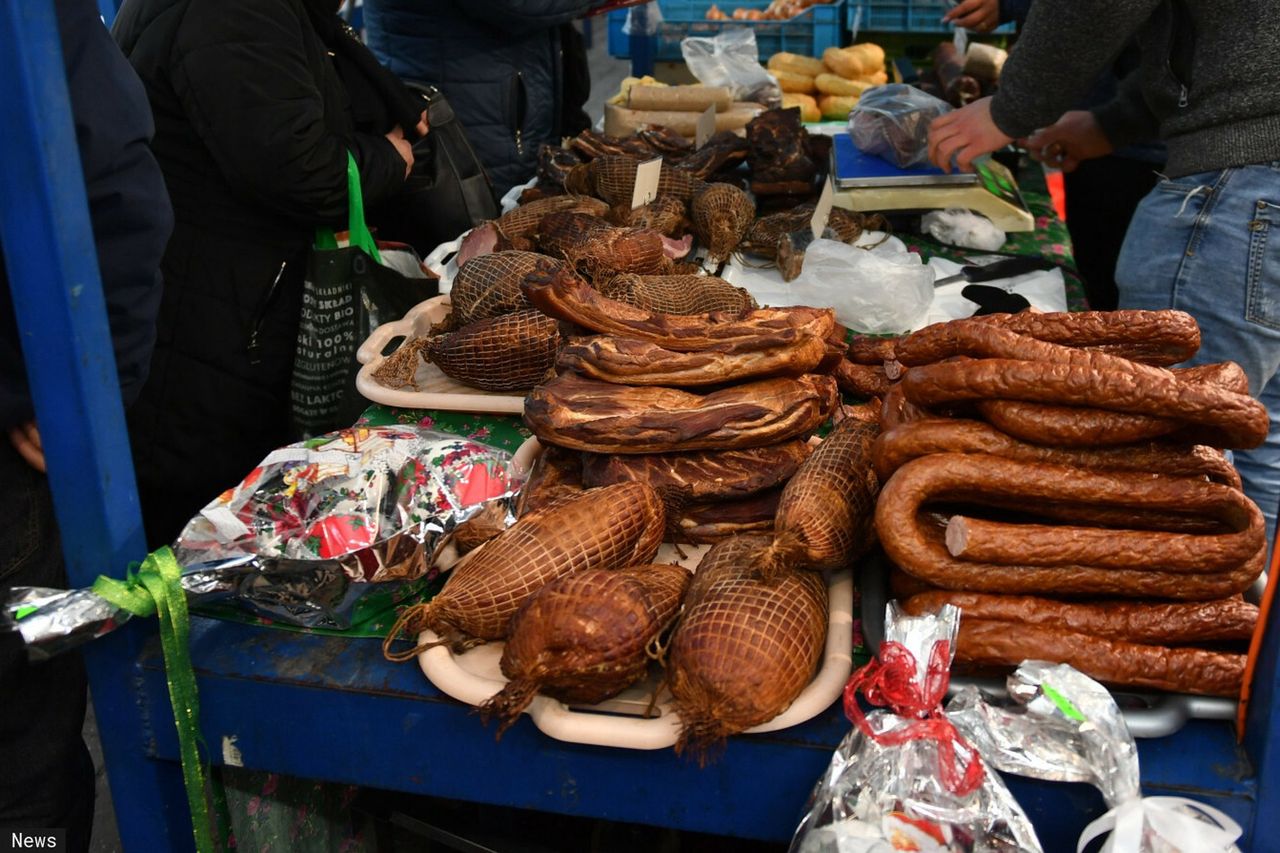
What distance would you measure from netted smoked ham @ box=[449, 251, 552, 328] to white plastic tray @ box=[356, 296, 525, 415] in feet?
0.56

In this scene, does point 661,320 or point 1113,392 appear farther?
point 661,320

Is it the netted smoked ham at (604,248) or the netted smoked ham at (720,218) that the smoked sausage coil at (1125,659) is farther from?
the netted smoked ham at (720,218)

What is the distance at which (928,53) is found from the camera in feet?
21.9

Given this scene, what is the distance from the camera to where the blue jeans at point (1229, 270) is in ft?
8.05

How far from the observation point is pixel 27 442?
1859mm

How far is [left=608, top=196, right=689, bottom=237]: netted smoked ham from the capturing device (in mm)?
3256

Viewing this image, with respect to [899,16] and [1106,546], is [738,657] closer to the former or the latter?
[1106,546]

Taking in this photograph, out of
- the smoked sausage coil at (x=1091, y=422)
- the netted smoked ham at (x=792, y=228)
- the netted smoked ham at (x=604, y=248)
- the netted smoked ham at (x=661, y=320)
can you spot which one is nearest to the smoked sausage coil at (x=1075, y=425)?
the smoked sausage coil at (x=1091, y=422)

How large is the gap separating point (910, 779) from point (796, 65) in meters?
5.10

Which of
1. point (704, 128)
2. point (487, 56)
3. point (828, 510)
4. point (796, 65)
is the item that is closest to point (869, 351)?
point (828, 510)

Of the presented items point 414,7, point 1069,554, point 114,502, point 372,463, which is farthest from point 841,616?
point 414,7

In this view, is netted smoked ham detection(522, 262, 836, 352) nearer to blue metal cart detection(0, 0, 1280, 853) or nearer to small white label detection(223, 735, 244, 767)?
blue metal cart detection(0, 0, 1280, 853)

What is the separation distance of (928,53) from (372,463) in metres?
5.96

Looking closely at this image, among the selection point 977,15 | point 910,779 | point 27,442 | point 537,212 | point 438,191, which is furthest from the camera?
point 977,15
